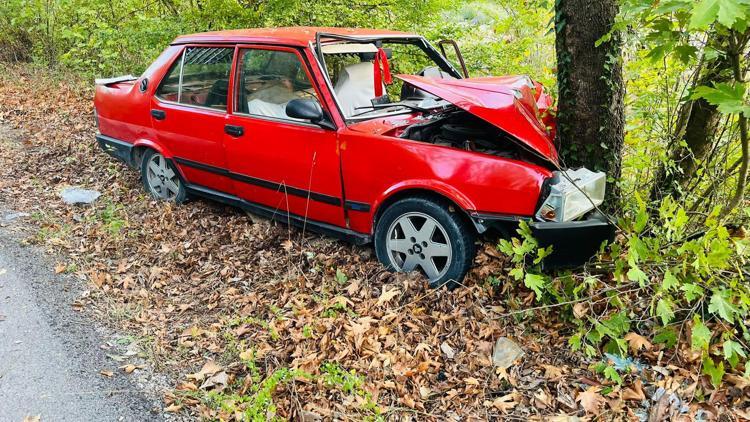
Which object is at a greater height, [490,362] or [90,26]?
[90,26]

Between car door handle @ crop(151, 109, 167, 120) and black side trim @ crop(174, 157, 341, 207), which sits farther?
car door handle @ crop(151, 109, 167, 120)

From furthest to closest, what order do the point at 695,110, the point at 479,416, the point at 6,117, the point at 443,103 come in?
1. the point at 6,117
2. the point at 443,103
3. the point at 695,110
4. the point at 479,416

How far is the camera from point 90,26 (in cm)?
1103

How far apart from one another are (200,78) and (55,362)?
2755mm

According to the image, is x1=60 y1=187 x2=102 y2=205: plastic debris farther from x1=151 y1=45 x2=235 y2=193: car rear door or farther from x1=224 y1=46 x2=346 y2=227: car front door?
x1=224 y1=46 x2=346 y2=227: car front door

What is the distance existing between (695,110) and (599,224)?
1449 millimetres

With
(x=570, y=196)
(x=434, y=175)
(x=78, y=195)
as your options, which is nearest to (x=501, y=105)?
(x=434, y=175)

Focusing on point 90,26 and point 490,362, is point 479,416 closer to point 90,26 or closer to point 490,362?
point 490,362

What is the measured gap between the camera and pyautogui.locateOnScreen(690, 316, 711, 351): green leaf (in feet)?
9.19

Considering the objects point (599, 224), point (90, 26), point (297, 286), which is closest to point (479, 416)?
point (599, 224)

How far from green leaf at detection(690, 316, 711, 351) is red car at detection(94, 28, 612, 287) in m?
0.73

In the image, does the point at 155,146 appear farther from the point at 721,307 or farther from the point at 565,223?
the point at 721,307

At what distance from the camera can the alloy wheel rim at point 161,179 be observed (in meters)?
5.64

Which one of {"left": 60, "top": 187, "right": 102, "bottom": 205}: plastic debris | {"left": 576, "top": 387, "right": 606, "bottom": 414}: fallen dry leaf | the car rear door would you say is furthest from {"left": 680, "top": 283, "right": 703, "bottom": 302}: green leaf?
{"left": 60, "top": 187, "right": 102, "bottom": 205}: plastic debris
